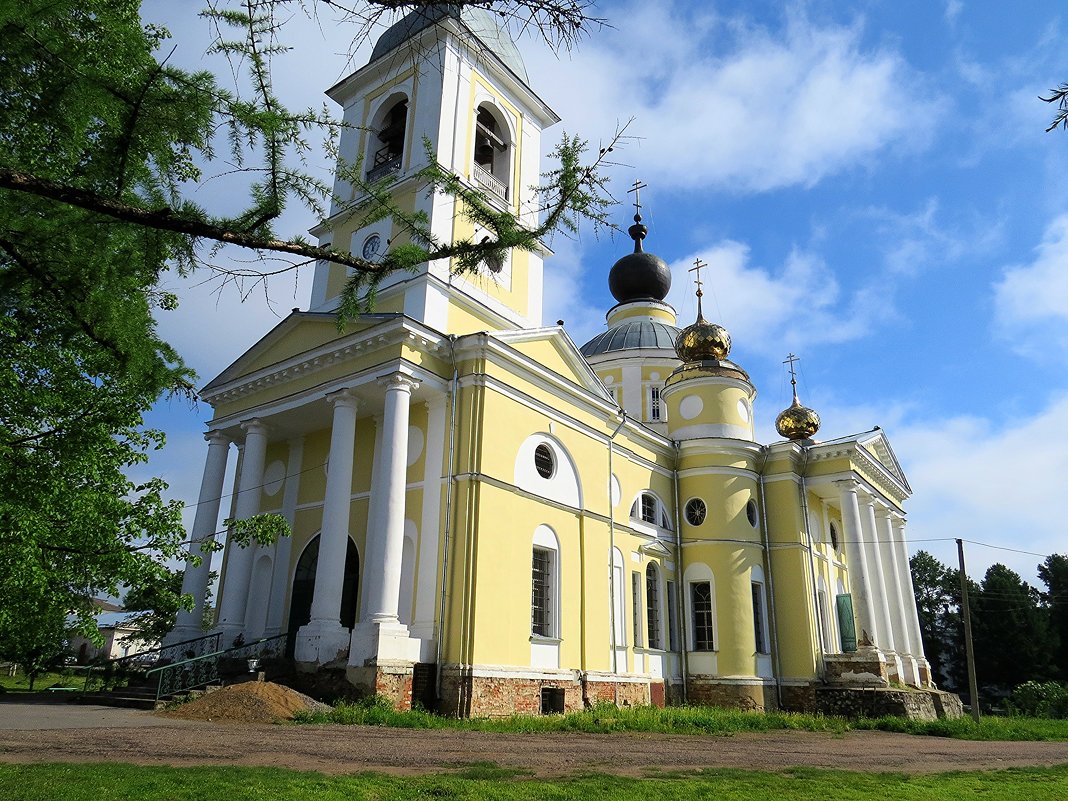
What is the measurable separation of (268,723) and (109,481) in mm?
4911

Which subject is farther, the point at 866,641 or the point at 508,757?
the point at 866,641

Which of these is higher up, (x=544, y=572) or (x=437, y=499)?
(x=437, y=499)

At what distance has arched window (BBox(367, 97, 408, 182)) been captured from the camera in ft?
69.0

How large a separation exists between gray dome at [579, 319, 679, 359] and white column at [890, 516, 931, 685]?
417 inches

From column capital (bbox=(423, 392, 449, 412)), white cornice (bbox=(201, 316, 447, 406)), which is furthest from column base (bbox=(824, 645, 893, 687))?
white cornice (bbox=(201, 316, 447, 406))

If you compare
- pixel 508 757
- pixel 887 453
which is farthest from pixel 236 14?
pixel 887 453

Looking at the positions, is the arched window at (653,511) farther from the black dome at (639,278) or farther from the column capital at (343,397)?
the black dome at (639,278)

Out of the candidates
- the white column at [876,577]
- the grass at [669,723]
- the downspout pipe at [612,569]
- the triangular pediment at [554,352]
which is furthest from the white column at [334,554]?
the white column at [876,577]

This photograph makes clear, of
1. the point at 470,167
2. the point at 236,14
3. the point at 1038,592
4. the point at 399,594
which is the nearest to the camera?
the point at 236,14

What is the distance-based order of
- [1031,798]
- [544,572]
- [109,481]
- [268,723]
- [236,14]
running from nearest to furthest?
[236,14]
[1031,798]
[109,481]
[268,723]
[544,572]

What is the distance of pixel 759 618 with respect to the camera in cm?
2325

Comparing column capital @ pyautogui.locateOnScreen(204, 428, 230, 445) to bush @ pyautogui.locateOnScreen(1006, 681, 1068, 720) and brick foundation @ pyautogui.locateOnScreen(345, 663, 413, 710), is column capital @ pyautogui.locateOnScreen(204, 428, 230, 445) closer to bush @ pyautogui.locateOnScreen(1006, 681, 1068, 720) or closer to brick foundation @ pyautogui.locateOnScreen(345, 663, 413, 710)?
brick foundation @ pyautogui.locateOnScreen(345, 663, 413, 710)

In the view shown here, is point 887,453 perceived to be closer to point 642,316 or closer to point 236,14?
point 642,316

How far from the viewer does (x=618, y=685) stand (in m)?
18.3
